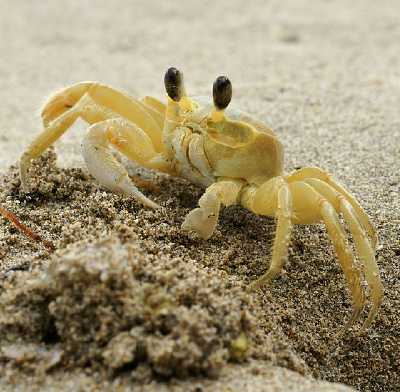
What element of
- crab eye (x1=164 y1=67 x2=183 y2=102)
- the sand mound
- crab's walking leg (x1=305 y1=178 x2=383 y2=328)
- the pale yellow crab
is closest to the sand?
the sand mound

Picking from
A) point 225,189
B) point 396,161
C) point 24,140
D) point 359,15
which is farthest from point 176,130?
point 359,15

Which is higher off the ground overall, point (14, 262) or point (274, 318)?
point (14, 262)

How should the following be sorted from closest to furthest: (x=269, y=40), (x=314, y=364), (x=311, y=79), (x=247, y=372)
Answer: (x=247, y=372) < (x=314, y=364) < (x=311, y=79) < (x=269, y=40)

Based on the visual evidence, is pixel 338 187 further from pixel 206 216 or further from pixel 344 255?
pixel 206 216

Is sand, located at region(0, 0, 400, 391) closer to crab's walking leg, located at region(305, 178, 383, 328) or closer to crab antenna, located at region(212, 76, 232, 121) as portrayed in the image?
crab's walking leg, located at region(305, 178, 383, 328)

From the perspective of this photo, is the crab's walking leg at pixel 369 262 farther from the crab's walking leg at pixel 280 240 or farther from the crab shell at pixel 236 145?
the crab shell at pixel 236 145

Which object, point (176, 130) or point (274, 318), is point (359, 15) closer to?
point (176, 130)

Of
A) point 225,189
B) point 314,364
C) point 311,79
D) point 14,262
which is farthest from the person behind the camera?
point 311,79

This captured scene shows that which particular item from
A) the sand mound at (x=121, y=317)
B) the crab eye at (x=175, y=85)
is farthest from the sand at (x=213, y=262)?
the crab eye at (x=175, y=85)
